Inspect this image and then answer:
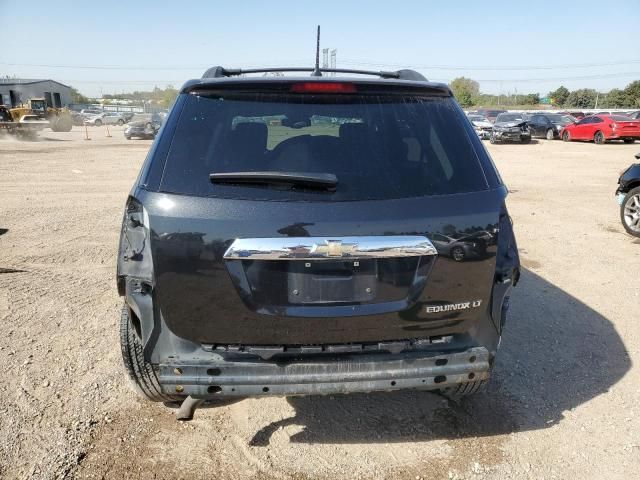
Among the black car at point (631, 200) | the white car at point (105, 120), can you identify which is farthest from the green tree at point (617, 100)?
the black car at point (631, 200)

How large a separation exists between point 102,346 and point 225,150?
236 cm

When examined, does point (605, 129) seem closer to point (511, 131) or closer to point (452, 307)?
point (511, 131)

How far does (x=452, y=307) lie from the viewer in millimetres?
2363

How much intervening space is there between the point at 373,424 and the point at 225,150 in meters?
1.84

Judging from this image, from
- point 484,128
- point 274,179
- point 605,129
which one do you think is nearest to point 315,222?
point 274,179

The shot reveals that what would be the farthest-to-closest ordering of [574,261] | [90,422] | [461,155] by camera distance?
[574,261] → [90,422] → [461,155]

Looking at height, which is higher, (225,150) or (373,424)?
(225,150)

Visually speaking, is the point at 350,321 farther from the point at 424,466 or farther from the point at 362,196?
the point at 424,466

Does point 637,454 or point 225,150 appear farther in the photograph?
point 637,454

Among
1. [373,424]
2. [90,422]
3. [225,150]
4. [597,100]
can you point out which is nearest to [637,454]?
[373,424]

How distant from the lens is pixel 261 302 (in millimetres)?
2223

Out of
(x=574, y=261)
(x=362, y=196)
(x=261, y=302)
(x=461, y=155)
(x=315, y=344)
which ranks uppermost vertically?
(x=461, y=155)

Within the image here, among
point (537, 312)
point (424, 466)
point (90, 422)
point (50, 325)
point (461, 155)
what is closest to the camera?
point (461, 155)

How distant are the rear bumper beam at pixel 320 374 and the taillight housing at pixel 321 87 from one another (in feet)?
4.23
